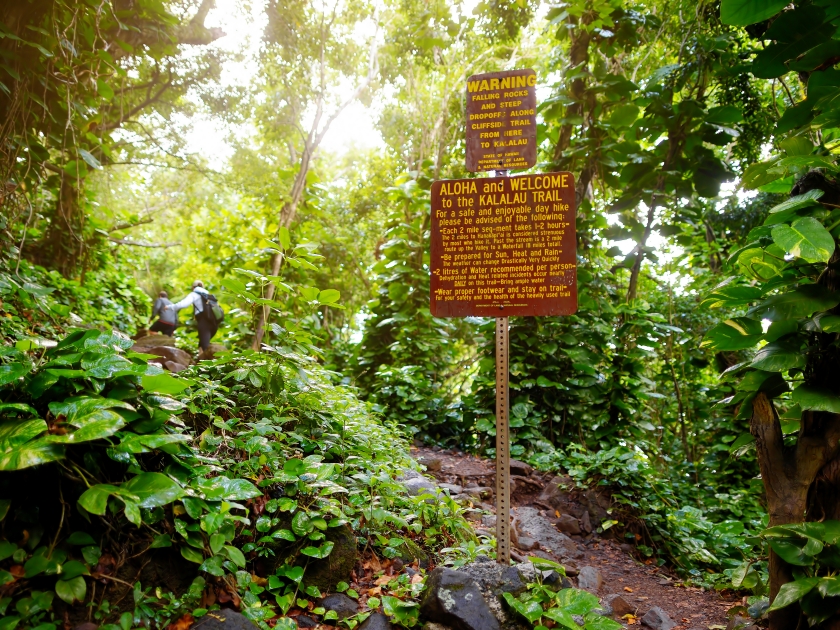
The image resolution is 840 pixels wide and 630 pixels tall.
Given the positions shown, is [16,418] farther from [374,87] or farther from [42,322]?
[374,87]

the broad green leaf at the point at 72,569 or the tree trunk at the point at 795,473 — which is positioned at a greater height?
the tree trunk at the point at 795,473

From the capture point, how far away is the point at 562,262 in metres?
2.86

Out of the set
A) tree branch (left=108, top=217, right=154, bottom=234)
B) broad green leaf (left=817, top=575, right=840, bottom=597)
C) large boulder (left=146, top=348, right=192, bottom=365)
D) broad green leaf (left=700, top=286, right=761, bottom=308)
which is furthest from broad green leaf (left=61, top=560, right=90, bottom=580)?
tree branch (left=108, top=217, right=154, bottom=234)

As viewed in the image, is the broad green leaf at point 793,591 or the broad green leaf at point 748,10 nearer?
the broad green leaf at point 793,591

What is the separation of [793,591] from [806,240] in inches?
54.3

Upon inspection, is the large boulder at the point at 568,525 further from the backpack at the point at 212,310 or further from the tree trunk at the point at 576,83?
the backpack at the point at 212,310

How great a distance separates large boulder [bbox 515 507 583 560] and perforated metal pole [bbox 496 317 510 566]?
1.34 meters

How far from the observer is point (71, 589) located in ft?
6.00

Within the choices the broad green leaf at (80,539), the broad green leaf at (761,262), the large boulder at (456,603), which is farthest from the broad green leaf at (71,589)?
the broad green leaf at (761,262)

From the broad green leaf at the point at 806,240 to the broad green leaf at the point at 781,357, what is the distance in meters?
0.46

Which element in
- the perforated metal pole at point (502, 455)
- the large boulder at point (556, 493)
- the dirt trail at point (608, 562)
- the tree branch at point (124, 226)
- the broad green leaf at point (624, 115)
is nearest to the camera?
the perforated metal pole at point (502, 455)

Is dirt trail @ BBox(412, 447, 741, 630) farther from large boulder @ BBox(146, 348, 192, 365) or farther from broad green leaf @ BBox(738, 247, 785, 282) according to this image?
large boulder @ BBox(146, 348, 192, 365)

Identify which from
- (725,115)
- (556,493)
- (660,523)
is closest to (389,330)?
(556,493)

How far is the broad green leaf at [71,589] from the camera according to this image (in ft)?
5.93
